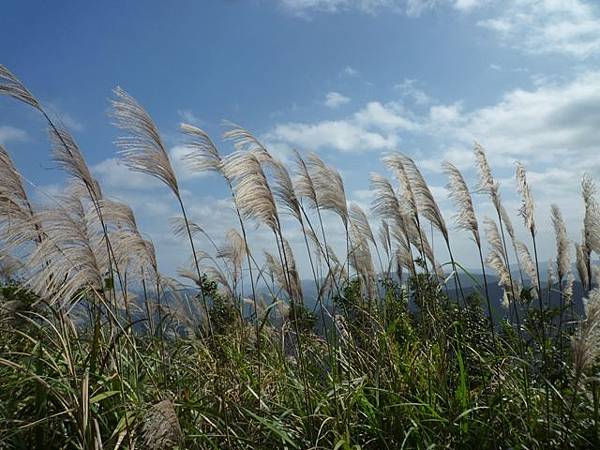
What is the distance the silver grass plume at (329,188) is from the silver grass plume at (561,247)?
2.11 metres

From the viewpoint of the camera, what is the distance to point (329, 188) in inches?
166

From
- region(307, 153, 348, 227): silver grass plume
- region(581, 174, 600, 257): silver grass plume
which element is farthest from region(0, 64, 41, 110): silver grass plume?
region(581, 174, 600, 257): silver grass plume

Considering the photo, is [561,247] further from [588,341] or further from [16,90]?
[16,90]

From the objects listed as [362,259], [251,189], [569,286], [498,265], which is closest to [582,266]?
[569,286]

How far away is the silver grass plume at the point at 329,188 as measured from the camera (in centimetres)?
420

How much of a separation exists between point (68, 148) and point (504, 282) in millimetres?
3911

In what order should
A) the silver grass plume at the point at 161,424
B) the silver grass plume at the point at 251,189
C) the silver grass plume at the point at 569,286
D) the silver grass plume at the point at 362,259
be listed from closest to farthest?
the silver grass plume at the point at 161,424
the silver grass plume at the point at 251,189
the silver grass plume at the point at 362,259
the silver grass plume at the point at 569,286

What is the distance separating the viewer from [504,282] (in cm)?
527

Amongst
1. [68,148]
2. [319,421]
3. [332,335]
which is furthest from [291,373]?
[68,148]

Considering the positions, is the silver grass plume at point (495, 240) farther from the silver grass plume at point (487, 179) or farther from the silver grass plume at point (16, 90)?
the silver grass plume at point (16, 90)

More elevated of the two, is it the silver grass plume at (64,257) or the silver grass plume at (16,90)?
the silver grass plume at (16,90)

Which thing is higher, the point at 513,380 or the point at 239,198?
the point at 239,198

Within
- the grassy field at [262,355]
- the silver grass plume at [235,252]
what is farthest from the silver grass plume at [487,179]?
the silver grass plume at [235,252]

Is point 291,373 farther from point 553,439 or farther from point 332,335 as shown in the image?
point 553,439
